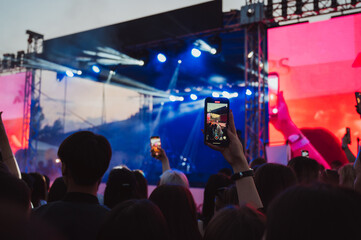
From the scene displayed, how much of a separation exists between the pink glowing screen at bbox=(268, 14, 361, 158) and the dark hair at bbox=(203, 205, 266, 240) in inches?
275

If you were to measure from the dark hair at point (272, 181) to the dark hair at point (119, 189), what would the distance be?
1.08m

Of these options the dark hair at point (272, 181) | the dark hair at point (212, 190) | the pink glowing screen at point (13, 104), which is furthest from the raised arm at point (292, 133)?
the pink glowing screen at point (13, 104)

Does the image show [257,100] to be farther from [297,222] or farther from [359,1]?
[297,222]

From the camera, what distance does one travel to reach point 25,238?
1.48 ft

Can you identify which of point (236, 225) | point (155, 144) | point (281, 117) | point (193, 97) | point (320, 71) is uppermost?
point (193, 97)

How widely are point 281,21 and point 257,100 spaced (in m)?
1.85

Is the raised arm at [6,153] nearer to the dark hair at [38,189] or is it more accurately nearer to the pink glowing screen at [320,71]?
the dark hair at [38,189]

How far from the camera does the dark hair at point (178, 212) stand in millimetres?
1742

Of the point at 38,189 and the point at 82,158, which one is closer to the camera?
the point at 82,158

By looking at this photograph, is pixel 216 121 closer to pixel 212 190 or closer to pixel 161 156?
pixel 212 190

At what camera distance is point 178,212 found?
177cm

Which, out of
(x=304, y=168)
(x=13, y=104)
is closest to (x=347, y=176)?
(x=304, y=168)

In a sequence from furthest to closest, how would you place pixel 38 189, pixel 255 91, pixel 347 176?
pixel 255 91, pixel 38 189, pixel 347 176

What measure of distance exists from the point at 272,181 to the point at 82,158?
100 cm
